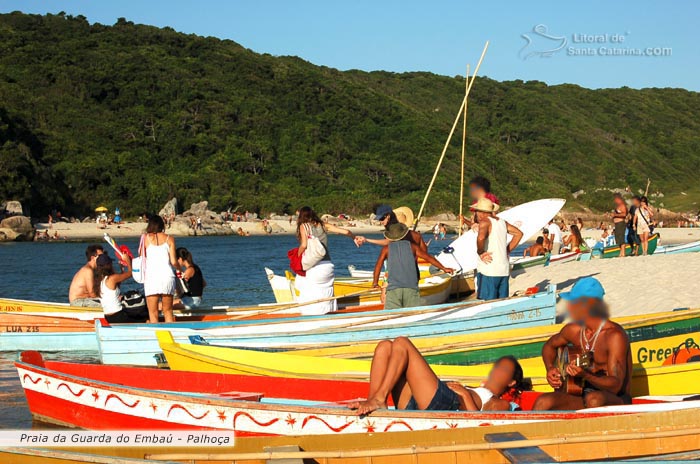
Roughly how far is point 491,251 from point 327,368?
130 inches

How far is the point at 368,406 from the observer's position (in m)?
6.11

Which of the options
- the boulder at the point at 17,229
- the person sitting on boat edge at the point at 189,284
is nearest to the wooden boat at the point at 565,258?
the person sitting on boat edge at the point at 189,284

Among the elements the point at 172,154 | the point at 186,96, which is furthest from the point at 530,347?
the point at 186,96

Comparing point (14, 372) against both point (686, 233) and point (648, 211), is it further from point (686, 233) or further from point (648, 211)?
point (686, 233)

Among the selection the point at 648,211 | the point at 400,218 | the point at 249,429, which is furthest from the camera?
the point at 648,211

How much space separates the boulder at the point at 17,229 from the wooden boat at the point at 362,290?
43.0 m

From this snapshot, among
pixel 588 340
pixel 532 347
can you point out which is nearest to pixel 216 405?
pixel 588 340

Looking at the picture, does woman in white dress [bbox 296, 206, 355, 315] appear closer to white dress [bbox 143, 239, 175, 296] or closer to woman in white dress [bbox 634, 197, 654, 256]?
white dress [bbox 143, 239, 175, 296]

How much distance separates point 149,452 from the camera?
19.5 feet

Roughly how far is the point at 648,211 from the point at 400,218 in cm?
1043

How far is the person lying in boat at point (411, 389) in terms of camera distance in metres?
6.14

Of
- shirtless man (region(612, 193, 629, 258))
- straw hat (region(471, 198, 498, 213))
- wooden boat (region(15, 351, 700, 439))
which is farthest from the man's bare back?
shirtless man (region(612, 193, 629, 258))

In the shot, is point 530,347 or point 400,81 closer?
point 530,347

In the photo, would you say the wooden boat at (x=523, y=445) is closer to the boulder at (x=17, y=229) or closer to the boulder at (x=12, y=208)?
the boulder at (x=17, y=229)
